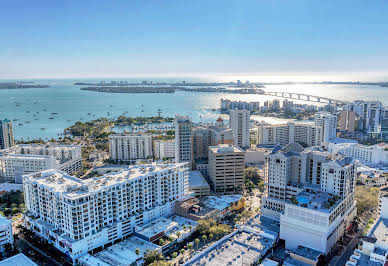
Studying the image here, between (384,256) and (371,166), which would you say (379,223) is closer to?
(384,256)

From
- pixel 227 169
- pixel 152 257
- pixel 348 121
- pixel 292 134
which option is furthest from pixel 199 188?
pixel 348 121

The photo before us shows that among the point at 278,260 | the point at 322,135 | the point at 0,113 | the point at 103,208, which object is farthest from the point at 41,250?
the point at 0,113

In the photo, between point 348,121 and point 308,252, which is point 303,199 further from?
point 348,121

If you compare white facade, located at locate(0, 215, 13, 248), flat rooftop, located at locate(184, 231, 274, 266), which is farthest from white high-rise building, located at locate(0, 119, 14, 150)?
flat rooftop, located at locate(184, 231, 274, 266)

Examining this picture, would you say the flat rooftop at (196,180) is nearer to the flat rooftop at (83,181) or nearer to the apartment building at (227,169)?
the apartment building at (227,169)

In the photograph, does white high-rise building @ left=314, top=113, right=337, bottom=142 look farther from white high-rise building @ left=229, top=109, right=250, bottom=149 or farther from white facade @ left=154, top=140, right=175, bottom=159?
white facade @ left=154, top=140, right=175, bottom=159
